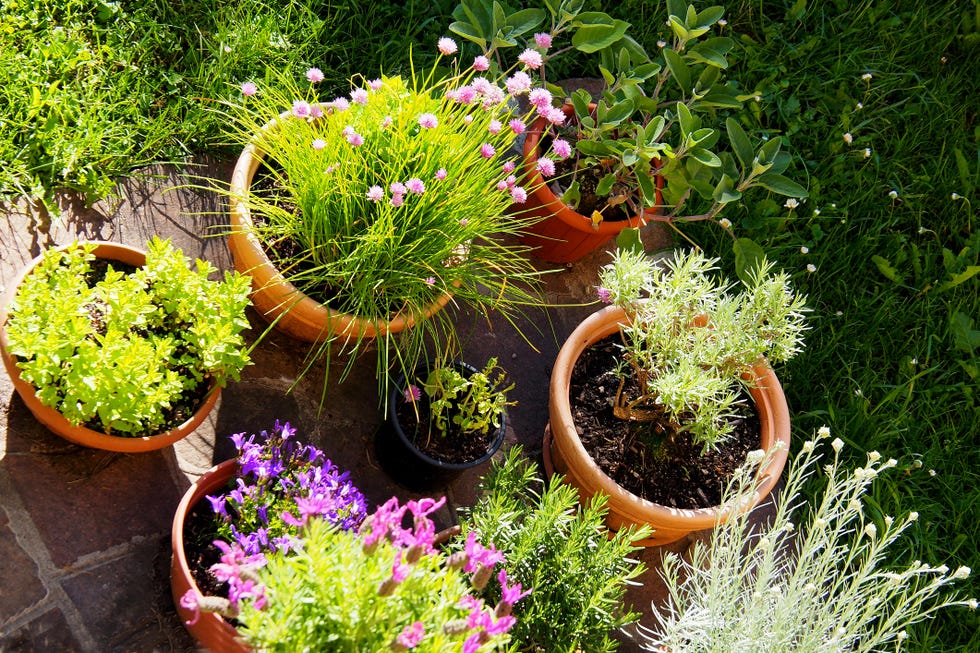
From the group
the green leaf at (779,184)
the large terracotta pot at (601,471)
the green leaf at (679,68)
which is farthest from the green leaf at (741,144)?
the large terracotta pot at (601,471)

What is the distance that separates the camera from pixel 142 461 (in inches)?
104

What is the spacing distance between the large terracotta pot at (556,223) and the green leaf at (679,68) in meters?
0.36

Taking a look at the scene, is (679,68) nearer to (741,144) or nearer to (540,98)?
(741,144)

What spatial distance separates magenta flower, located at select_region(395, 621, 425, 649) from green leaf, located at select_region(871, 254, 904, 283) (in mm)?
2566

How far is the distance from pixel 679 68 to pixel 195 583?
7.02ft

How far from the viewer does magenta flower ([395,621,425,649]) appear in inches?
66.9

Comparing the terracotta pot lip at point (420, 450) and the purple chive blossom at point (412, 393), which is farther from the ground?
the purple chive blossom at point (412, 393)

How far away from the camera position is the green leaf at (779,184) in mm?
3033

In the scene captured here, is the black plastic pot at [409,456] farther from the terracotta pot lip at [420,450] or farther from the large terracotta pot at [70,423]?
the large terracotta pot at [70,423]

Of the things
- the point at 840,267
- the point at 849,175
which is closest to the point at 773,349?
the point at 840,267

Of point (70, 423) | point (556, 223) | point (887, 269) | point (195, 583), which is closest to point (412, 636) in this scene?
point (195, 583)

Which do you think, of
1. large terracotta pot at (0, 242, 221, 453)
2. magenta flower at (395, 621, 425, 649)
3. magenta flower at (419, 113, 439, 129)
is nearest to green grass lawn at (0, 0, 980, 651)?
large terracotta pot at (0, 242, 221, 453)

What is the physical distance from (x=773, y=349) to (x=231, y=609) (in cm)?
160

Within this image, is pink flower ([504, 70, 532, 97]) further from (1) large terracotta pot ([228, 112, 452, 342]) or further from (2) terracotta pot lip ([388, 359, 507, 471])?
(2) terracotta pot lip ([388, 359, 507, 471])
